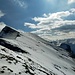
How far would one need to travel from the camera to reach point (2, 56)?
65438 mm

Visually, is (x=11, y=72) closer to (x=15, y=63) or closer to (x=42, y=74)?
(x=15, y=63)

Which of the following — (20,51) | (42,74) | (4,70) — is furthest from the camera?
(20,51)

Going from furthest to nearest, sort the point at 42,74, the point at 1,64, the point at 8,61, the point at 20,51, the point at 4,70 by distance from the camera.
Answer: the point at 20,51
the point at 42,74
the point at 8,61
the point at 1,64
the point at 4,70

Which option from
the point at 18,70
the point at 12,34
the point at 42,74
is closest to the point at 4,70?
the point at 18,70

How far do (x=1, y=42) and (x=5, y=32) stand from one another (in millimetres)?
54622

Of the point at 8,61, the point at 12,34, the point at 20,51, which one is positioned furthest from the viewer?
the point at 12,34

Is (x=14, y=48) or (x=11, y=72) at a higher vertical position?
(x=14, y=48)

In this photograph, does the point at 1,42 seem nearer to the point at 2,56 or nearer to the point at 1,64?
the point at 2,56

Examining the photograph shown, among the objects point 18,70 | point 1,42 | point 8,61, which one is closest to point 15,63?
point 8,61

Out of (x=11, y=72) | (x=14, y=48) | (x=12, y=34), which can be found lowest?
(x=11, y=72)

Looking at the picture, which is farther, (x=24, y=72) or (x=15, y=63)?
(x=15, y=63)

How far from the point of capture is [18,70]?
57.7m

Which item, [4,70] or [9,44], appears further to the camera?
[9,44]

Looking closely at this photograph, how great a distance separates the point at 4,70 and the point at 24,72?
694 cm
